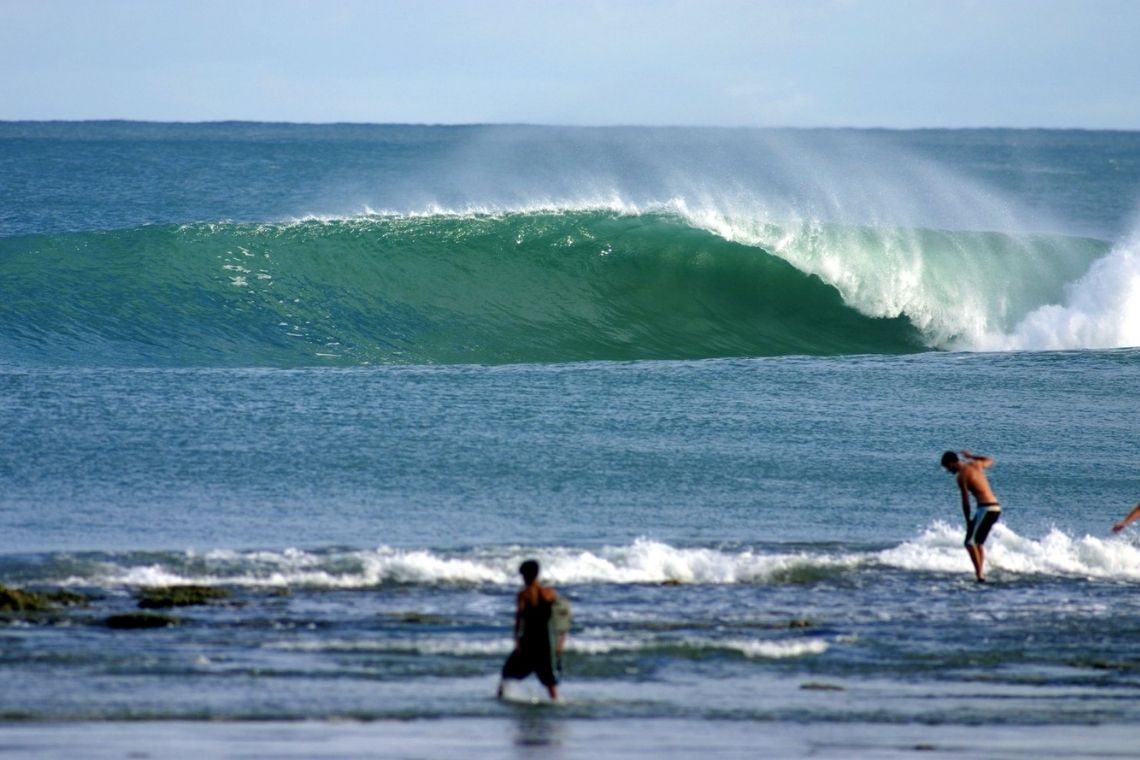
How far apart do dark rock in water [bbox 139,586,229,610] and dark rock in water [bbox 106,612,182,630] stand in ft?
1.03

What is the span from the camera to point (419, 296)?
23.2m

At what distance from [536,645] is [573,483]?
550 centimetres

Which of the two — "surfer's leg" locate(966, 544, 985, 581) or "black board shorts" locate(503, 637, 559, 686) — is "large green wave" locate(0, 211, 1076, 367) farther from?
"black board shorts" locate(503, 637, 559, 686)

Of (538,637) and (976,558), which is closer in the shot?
(538,637)

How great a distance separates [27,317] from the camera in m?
21.9

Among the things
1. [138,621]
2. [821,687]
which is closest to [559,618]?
[821,687]

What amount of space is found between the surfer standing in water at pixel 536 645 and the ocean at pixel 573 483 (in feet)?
0.47

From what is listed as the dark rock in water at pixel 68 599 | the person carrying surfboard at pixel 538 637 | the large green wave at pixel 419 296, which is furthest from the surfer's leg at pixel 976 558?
the large green wave at pixel 419 296

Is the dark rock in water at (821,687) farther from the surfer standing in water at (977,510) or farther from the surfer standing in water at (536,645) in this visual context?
the surfer standing in water at (977,510)

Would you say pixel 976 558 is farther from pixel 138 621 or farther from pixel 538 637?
pixel 138 621

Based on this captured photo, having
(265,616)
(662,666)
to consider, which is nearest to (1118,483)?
(662,666)

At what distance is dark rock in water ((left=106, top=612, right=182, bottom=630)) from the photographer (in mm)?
9727

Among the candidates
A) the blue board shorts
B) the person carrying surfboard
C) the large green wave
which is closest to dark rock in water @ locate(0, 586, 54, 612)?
the person carrying surfboard

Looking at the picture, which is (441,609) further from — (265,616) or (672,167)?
(672,167)
